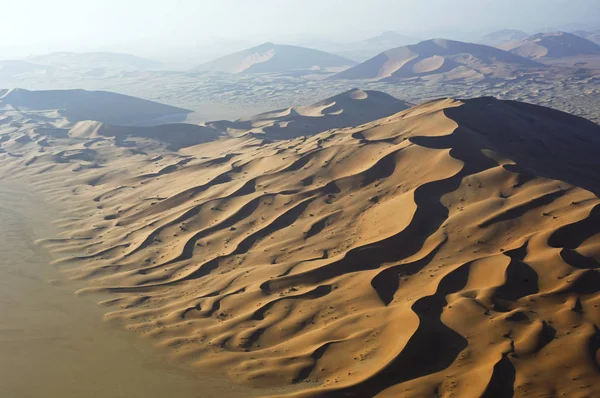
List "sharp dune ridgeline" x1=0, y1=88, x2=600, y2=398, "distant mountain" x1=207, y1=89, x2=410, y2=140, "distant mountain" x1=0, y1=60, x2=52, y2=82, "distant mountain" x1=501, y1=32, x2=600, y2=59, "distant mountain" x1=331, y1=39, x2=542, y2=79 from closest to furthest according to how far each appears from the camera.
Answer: "sharp dune ridgeline" x1=0, y1=88, x2=600, y2=398 < "distant mountain" x1=207, y1=89, x2=410, y2=140 < "distant mountain" x1=331, y1=39, x2=542, y2=79 < "distant mountain" x1=501, y1=32, x2=600, y2=59 < "distant mountain" x1=0, y1=60, x2=52, y2=82

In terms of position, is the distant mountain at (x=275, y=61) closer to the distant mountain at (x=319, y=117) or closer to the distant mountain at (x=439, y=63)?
the distant mountain at (x=439, y=63)

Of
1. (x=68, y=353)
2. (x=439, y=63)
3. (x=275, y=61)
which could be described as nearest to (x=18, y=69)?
(x=275, y=61)

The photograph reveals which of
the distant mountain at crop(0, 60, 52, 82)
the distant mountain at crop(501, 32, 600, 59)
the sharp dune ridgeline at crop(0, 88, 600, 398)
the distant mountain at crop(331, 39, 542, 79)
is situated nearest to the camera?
the sharp dune ridgeline at crop(0, 88, 600, 398)

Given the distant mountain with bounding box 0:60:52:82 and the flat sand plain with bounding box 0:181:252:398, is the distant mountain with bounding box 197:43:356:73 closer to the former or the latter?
the distant mountain with bounding box 0:60:52:82

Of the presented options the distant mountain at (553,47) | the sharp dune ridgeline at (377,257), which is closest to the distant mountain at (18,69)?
the distant mountain at (553,47)

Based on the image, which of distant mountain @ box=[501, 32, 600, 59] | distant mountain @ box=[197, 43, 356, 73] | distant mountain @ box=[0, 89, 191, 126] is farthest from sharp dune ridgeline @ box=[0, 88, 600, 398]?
distant mountain @ box=[197, 43, 356, 73]

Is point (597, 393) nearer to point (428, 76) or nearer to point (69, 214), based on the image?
point (69, 214)

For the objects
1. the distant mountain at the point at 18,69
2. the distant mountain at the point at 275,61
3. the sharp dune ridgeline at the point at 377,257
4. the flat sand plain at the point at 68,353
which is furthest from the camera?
the distant mountain at the point at 18,69
